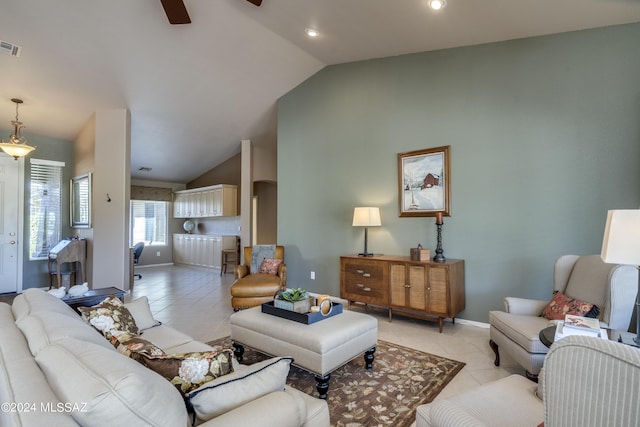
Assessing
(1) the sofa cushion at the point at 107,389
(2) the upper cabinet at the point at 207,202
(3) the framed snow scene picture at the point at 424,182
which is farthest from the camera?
(2) the upper cabinet at the point at 207,202

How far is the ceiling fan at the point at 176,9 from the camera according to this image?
2.71m

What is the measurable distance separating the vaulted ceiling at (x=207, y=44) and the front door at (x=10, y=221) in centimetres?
70

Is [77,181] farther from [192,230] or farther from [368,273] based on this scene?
[368,273]

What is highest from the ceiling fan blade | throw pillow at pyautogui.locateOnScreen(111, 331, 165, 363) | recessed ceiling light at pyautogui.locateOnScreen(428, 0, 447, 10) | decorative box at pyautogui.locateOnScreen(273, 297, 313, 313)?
recessed ceiling light at pyautogui.locateOnScreen(428, 0, 447, 10)

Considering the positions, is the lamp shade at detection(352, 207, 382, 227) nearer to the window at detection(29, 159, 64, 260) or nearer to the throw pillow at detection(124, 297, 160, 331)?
the throw pillow at detection(124, 297, 160, 331)

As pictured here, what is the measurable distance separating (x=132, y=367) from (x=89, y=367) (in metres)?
0.11

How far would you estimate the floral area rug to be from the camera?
6.54ft

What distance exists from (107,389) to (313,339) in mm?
1550

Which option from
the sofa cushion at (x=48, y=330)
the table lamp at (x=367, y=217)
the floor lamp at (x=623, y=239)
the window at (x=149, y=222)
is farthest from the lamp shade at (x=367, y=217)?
the window at (x=149, y=222)

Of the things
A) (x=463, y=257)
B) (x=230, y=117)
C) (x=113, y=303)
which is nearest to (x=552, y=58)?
(x=463, y=257)

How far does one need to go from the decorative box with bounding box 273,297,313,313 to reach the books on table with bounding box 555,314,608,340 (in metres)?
1.67

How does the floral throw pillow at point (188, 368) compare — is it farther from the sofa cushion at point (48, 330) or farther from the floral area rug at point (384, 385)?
the floral area rug at point (384, 385)

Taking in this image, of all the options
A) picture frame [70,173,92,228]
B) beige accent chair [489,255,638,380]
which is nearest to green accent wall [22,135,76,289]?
picture frame [70,173,92,228]

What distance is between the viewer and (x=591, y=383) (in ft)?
2.39
